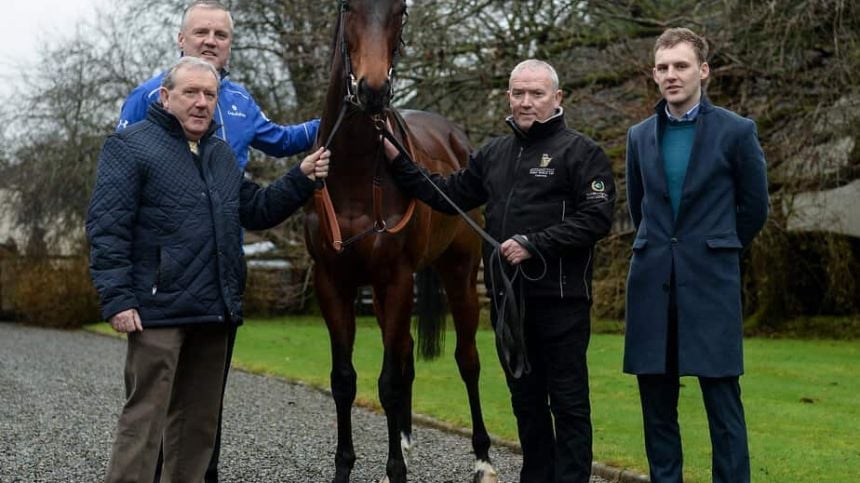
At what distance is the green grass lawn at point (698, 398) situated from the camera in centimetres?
610

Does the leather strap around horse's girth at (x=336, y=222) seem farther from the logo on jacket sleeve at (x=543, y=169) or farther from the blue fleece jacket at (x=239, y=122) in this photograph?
the logo on jacket sleeve at (x=543, y=169)

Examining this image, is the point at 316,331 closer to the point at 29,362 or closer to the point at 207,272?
the point at 29,362

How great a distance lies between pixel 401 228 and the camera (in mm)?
5082

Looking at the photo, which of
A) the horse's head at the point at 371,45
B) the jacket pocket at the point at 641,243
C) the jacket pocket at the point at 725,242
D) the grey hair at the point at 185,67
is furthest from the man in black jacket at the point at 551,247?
the grey hair at the point at 185,67

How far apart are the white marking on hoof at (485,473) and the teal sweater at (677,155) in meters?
2.08

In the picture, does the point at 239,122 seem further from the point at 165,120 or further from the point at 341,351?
the point at 341,351

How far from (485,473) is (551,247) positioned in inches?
73.7

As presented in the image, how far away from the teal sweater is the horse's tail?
10.3ft

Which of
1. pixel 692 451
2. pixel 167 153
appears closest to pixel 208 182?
pixel 167 153

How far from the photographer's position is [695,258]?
405 centimetres

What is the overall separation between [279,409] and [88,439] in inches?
77.4

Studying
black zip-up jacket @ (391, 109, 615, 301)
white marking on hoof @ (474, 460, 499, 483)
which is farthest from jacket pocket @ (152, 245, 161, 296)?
white marking on hoof @ (474, 460, 499, 483)

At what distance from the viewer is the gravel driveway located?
5918 millimetres

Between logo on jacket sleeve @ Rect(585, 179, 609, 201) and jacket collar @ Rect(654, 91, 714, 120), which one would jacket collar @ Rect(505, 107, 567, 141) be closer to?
logo on jacket sleeve @ Rect(585, 179, 609, 201)
